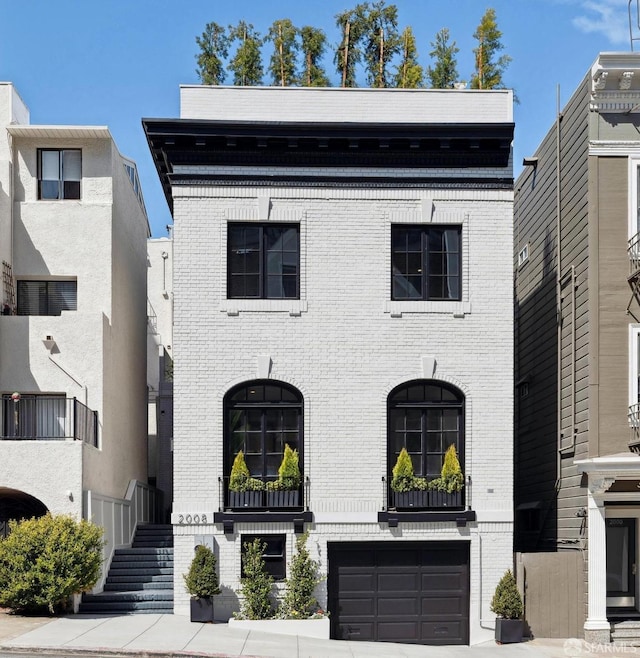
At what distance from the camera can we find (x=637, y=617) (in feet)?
64.8

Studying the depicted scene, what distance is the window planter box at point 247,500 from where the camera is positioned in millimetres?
19344

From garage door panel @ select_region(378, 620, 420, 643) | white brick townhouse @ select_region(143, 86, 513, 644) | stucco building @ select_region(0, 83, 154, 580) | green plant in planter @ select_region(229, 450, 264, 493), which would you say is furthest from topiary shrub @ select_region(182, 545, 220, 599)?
garage door panel @ select_region(378, 620, 420, 643)

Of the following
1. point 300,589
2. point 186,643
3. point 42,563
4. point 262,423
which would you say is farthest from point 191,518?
point 186,643

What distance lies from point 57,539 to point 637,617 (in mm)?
11756

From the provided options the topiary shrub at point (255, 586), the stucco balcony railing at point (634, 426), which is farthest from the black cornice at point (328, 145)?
the topiary shrub at point (255, 586)

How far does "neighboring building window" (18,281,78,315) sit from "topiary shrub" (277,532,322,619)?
8534mm

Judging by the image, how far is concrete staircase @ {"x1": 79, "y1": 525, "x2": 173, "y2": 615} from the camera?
19578mm

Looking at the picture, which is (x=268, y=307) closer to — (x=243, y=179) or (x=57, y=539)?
(x=243, y=179)

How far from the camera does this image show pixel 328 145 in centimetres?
2017

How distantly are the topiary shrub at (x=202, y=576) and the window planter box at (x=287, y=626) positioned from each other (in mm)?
727

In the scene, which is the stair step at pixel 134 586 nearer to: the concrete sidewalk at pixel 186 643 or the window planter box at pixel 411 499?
the concrete sidewalk at pixel 186 643

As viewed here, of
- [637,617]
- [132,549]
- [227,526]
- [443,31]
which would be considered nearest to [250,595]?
[227,526]

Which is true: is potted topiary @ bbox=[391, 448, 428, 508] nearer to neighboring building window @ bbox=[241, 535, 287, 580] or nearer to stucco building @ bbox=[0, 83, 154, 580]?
neighboring building window @ bbox=[241, 535, 287, 580]

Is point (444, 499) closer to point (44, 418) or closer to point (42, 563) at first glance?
point (42, 563)
